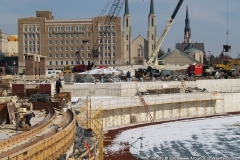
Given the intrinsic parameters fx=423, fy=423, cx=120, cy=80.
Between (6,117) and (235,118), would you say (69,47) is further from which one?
(6,117)

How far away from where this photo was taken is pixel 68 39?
3762 inches

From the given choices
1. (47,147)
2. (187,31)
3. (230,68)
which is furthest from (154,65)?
(187,31)

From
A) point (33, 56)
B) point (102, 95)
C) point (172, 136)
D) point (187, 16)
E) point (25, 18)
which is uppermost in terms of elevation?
point (187, 16)

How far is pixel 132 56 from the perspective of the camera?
10862 cm

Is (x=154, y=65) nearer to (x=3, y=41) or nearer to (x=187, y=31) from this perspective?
(x=3, y=41)

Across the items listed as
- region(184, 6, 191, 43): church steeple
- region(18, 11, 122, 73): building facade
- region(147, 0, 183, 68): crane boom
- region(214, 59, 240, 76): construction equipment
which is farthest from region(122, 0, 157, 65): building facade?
region(184, 6, 191, 43): church steeple

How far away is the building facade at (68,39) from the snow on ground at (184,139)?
62.1 m

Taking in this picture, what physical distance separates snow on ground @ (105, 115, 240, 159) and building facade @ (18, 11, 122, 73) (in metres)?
62.1

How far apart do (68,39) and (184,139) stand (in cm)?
7156

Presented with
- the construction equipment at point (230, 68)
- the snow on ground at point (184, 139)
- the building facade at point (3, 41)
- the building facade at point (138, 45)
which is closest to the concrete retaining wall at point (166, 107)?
the snow on ground at point (184, 139)

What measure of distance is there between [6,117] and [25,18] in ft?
276

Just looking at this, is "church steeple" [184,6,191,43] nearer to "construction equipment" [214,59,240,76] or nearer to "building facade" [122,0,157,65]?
"building facade" [122,0,157,65]

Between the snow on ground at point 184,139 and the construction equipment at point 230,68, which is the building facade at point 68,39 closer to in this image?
the construction equipment at point 230,68

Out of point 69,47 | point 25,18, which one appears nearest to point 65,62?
point 69,47
